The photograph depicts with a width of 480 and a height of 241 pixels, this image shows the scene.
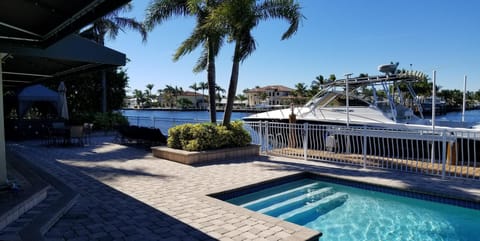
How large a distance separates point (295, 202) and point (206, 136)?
346 centimetres

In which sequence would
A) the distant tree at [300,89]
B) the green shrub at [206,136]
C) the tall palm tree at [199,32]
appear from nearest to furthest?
the green shrub at [206,136], the tall palm tree at [199,32], the distant tree at [300,89]

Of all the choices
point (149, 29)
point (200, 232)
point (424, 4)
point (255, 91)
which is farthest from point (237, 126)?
point (255, 91)

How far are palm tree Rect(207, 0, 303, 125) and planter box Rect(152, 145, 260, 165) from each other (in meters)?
0.96

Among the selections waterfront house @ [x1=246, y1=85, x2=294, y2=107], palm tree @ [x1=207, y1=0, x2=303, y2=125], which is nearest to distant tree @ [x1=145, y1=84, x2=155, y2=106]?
waterfront house @ [x1=246, y1=85, x2=294, y2=107]

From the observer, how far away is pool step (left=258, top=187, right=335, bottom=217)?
500 cm

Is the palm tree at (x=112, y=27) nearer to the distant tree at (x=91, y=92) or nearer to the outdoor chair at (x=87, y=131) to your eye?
the distant tree at (x=91, y=92)

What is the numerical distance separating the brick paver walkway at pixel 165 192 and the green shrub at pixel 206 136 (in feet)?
2.31

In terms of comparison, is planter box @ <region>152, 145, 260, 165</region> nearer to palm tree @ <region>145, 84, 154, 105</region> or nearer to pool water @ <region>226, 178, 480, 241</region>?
pool water @ <region>226, 178, 480, 241</region>

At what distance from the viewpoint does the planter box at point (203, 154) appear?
25.2 ft

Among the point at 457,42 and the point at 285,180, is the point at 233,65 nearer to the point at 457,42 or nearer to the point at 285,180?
the point at 285,180

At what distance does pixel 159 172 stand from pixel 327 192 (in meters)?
3.49

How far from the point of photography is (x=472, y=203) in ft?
15.8

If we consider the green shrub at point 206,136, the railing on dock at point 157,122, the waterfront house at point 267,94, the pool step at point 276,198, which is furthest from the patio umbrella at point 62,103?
the waterfront house at point 267,94

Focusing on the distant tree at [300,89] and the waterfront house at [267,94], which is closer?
the distant tree at [300,89]
